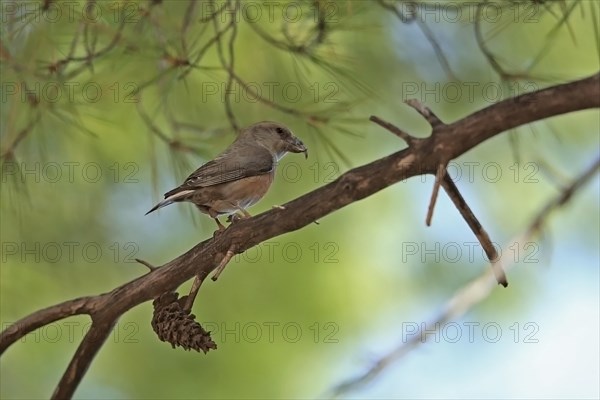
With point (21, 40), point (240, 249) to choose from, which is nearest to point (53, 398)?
point (240, 249)

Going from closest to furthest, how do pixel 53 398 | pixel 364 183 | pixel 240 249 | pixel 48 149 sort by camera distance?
pixel 364 183, pixel 240 249, pixel 53 398, pixel 48 149

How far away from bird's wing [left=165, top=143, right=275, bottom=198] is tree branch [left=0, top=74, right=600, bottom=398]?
0.41 metres

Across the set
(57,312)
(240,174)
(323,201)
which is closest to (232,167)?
(240,174)

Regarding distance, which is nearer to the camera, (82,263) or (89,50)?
(89,50)

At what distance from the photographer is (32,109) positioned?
1.99 metres

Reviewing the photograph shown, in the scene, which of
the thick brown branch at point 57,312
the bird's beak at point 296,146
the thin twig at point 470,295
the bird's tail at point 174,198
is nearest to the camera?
the thin twig at point 470,295

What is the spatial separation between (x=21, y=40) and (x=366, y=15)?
2.53ft

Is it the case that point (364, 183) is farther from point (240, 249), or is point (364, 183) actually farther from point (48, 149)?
point (48, 149)

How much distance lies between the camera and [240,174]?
1942 millimetres

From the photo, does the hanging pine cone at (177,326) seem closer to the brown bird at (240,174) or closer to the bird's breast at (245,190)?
the brown bird at (240,174)

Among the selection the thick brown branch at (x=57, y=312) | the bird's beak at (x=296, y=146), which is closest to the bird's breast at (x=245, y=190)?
the bird's beak at (x=296, y=146)

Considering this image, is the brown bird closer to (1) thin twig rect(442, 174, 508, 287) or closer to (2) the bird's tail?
(2) the bird's tail

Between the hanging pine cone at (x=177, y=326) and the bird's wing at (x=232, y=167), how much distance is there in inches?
16.7

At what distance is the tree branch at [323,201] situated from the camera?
109cm
